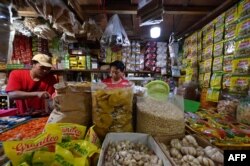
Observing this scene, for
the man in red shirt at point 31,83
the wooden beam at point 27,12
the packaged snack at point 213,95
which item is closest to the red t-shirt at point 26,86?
the man in red shirt at point 31,83

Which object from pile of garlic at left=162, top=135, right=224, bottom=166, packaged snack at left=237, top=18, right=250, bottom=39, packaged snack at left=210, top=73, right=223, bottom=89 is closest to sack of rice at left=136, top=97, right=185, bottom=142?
pile of garlic at left=162, top=135, right=224, bottom=166

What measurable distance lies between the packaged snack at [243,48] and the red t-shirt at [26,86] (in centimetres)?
213

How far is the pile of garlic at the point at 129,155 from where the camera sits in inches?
27.0

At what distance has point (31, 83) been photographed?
8.06 ft

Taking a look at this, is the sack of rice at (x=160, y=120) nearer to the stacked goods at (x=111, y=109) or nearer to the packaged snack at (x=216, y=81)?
the stacked goods at (x=111, y=109)

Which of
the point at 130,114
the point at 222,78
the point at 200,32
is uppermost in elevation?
the point at 200,32

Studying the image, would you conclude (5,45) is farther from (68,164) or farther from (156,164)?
(156,164)

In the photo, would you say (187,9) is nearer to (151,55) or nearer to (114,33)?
(114,33)

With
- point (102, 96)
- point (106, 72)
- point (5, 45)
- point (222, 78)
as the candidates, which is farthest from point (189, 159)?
point (106, 72)

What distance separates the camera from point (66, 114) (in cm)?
93

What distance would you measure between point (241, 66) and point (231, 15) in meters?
0.55

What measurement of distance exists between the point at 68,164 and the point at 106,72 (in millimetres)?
3450

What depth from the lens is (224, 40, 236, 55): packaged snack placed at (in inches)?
76.7

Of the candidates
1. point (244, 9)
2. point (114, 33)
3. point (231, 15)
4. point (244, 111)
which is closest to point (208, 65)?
point (231, 15)
